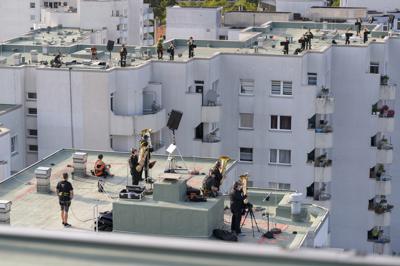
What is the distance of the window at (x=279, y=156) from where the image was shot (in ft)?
200

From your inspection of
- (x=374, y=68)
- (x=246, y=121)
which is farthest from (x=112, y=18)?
(x=246, y=121)

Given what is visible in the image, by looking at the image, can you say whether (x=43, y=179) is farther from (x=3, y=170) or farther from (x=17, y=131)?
(x=17, y=131)

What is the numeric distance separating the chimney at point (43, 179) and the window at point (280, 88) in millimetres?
22999

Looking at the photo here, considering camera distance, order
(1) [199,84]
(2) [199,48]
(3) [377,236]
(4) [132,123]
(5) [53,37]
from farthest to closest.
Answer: (5) [53,37] → (2) [199,48] → (3) [377,236] → (1) [199,84] → (4) [132,123]

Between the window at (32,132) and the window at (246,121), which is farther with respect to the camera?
the window at (246,121)

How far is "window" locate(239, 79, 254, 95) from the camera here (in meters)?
61.7

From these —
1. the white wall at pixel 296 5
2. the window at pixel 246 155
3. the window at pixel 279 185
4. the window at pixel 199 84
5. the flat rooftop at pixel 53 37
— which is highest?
the white wall at pixel 296 5

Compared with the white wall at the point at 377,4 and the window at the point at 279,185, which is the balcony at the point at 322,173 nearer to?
the window at the point at 279,185

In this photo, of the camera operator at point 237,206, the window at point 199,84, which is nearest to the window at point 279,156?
the window at point 199,84

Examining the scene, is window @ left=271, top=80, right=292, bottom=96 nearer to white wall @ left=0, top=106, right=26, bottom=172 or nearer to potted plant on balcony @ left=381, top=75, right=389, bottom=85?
potted plant on balcony @ left=381, top=75, right=389, bottom=85

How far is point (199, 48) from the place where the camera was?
225 feet

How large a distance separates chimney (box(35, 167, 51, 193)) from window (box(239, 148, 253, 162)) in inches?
891

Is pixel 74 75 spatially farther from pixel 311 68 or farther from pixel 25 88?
pixel 311 68

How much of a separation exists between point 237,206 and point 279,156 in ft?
87.9
